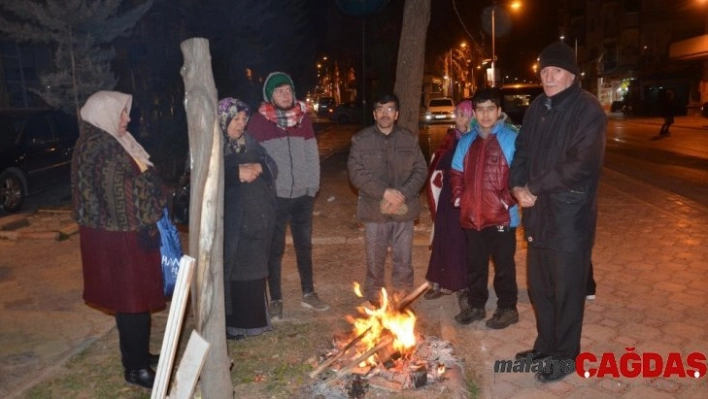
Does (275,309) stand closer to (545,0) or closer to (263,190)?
(263,190)

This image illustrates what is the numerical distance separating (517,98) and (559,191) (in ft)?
42.2

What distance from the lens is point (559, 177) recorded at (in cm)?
337

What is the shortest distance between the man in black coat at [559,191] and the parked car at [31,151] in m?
9.79

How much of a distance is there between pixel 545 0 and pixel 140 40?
185 feet

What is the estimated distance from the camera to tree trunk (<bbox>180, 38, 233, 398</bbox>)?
2896 mm

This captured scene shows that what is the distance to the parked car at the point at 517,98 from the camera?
50.0ft

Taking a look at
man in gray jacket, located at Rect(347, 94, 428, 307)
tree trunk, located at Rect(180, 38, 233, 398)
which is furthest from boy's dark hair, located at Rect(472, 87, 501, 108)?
tree trunk, located at Rect(180, 38, 233, 398)

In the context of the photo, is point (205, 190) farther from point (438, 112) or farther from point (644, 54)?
point (644, 54)

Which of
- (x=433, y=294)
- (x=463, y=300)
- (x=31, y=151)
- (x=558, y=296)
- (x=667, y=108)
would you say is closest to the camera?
(x=558, y=296)

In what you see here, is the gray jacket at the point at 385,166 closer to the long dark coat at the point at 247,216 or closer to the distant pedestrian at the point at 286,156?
the distant pedestrian at the point at 286,156

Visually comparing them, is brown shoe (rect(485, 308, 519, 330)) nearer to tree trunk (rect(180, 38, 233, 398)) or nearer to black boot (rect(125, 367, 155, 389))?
tree trunk (rect(180, 38, 233, 398))

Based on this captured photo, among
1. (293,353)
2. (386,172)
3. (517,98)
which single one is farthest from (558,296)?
(517,98)

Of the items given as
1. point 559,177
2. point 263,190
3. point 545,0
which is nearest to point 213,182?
point 263,190

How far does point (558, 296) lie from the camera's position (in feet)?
12.0
